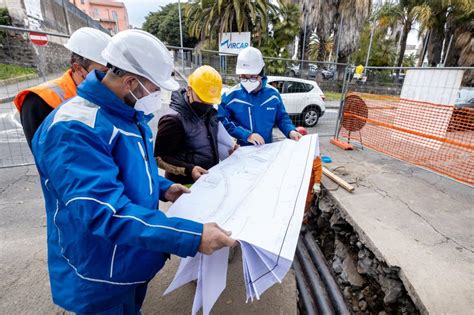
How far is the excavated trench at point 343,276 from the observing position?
221cm

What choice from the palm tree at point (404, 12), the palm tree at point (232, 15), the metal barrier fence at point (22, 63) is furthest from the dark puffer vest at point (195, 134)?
the palm tree at point (404, 12)

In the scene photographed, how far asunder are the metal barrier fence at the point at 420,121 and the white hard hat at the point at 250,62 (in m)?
3.16

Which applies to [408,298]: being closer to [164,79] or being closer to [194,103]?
[194,103]

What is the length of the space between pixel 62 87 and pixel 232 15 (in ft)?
53.8

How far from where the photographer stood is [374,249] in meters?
2.41

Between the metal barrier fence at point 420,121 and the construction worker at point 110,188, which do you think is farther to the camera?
the metal barrier fence at point 420,121

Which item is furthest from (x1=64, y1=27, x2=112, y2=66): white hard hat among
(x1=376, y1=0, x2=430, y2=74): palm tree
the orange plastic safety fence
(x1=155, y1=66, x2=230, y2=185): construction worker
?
(x1=376, y1=0, x2=430, y2=74): palm tree

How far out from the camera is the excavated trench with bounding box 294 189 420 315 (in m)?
2.21

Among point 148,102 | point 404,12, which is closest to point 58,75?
point 148,102

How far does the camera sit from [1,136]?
19.7 ft

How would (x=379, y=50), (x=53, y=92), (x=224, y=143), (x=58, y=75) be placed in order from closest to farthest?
(x=53, y=92), (x=224, y=143), (x=58, y=75), (x=379, y=50)

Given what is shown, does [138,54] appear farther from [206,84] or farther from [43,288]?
[43,288]

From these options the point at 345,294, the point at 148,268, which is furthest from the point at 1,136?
the point at 345,294

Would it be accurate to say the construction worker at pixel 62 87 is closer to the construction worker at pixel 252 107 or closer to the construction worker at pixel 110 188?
the construction worker at pixel 110 188
